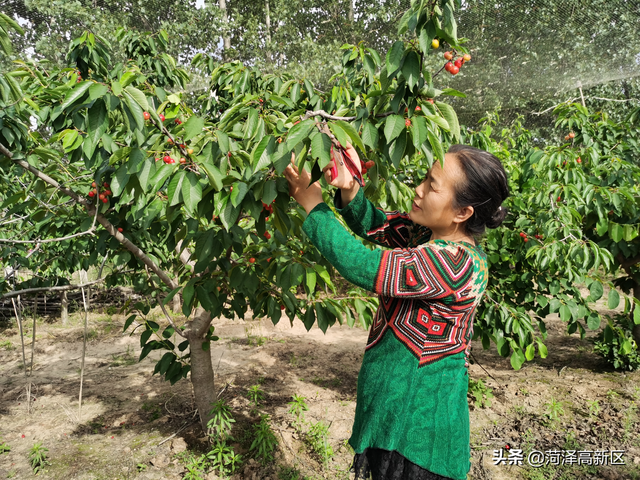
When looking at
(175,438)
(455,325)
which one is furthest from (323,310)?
(175,438)

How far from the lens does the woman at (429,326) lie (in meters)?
0.98

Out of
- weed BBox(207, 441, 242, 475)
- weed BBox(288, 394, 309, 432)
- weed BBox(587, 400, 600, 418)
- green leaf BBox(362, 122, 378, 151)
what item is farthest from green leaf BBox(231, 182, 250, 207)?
weed BBox(587, 400, 600, 418)

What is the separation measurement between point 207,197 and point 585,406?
3.74 m

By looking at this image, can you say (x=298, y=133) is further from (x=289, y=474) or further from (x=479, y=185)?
(x=289, y=474)

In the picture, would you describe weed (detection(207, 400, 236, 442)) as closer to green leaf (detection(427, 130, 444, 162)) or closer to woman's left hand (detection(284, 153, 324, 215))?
woman's left hand (detection(284, 153, 324, 215))

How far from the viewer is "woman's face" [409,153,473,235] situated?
1.06m

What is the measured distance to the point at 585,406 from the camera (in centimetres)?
351

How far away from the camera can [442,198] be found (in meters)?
1.06

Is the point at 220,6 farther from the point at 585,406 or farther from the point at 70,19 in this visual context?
the point at 585,406

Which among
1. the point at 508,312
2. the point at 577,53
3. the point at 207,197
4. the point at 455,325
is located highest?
the point at 577,53

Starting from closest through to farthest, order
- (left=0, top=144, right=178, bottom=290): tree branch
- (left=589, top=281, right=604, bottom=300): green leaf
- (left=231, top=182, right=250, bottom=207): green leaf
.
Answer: (left=231, top=182, right=250, bottom=207): green leaf < (left=0, top=144, right=178, bottom=290): tree branch < (left=589, top=281, right=604, bottom=300): green leaf

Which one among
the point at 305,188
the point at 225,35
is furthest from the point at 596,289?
the point at 225,35

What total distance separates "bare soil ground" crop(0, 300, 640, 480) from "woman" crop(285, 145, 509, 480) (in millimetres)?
1743

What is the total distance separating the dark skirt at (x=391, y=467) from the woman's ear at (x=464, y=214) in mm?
603
